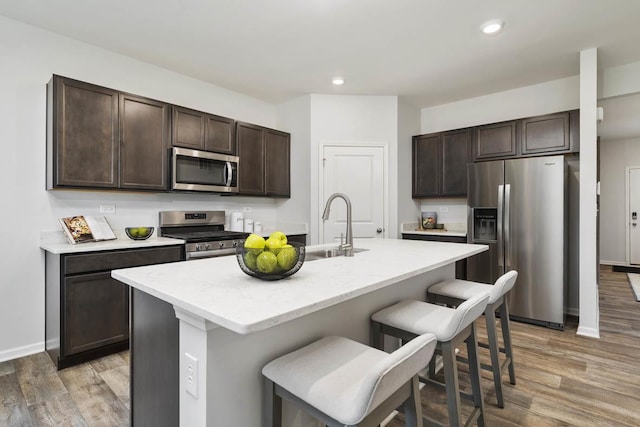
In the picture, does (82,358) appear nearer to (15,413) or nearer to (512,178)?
(15,413)

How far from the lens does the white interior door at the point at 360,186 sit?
4262mm

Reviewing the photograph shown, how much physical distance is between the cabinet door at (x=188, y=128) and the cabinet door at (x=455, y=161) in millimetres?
2943

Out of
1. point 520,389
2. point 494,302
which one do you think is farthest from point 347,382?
point 520,389

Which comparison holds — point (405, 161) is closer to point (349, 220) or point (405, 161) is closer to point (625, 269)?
point (349, 220)

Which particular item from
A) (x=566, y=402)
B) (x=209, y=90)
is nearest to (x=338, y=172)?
(x=209, y=90)

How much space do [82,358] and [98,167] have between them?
1473mm

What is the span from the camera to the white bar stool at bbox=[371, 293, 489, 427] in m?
1.39

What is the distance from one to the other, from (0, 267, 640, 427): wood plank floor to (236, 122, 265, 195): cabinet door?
205 cm

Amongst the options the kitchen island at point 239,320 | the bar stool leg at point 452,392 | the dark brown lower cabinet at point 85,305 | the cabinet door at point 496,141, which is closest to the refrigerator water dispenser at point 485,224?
the cabinet door at point 496,141

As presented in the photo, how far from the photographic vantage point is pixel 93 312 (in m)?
2.54

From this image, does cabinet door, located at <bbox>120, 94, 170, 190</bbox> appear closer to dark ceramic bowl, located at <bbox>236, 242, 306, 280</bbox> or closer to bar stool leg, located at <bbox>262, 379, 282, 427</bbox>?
dark ceramic bowl, located at <bbox>236, 242, 306, 280</bbox>

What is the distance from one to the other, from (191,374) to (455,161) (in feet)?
13.0

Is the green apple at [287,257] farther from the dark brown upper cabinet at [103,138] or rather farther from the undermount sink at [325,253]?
the dark brown upper cabinet at [103,138]

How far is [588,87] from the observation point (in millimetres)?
3070
